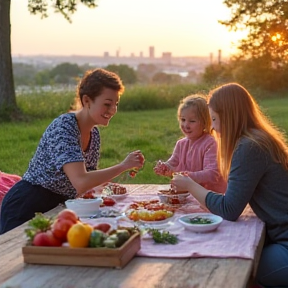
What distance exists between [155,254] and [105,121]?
4.27 feet

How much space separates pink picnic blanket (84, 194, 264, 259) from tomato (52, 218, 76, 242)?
0.30 meters

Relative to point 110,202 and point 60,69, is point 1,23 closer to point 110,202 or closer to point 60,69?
point 110,202

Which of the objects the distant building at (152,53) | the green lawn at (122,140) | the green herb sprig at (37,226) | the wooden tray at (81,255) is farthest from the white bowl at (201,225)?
the distant building at (152,53)

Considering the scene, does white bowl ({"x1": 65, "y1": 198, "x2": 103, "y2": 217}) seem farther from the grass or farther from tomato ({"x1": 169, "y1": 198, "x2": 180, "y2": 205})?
the grass

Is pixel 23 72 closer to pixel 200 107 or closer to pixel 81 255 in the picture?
pixel 200 107

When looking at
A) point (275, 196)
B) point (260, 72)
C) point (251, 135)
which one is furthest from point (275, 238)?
point (260, 72)

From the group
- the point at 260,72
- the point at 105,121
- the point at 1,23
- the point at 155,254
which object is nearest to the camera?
the point at 155,254

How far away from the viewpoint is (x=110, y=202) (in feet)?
11.0

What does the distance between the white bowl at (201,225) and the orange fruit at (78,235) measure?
0.62 m

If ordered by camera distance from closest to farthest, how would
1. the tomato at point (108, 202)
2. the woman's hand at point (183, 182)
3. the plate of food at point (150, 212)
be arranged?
the plate of food at point (150, 212) → the woman's hand at point (183, 182) → the tomato at point (108, 202)

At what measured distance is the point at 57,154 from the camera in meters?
3.40

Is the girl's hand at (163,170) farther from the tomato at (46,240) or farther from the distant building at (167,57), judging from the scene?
the distant building at (167,57)

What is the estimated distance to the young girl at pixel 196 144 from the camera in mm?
3842

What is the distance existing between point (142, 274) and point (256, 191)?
108cm
